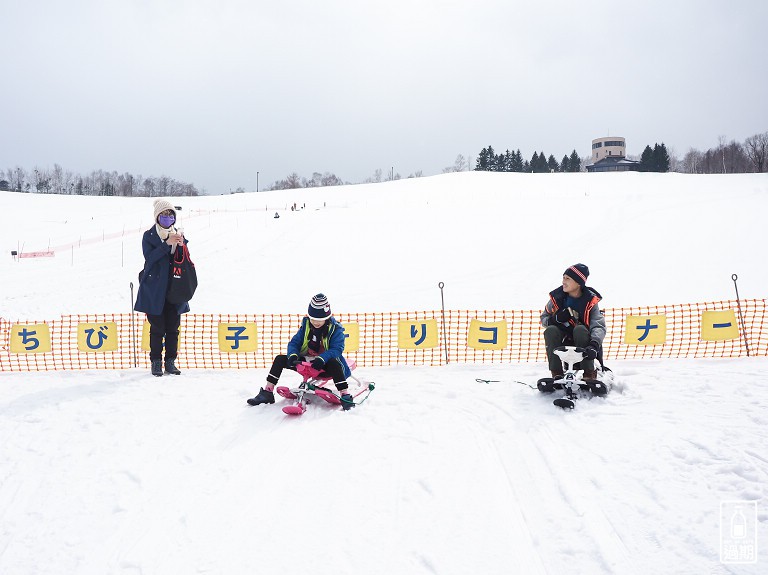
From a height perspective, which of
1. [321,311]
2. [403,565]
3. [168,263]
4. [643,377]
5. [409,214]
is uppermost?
[409,214]

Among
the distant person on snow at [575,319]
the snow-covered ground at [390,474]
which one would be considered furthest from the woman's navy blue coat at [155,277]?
the distant person on snow at [575,319]

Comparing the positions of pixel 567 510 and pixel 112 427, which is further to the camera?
pixel 112 427

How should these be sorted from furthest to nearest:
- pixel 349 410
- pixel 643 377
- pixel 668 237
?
pixel 668 237
pixel 643 377
pixel 349 410

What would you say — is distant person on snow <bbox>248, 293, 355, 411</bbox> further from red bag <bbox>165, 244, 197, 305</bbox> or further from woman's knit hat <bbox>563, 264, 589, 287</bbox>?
woman's knit hat <bbox>563, 264, 589, 287</bbox>

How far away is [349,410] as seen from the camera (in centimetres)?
550

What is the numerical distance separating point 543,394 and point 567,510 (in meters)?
2.40

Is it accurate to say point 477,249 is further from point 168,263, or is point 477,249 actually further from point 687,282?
point 168,263

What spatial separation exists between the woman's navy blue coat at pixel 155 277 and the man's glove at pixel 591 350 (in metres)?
5.54

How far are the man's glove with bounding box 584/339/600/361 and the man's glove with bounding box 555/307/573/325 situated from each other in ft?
1.52

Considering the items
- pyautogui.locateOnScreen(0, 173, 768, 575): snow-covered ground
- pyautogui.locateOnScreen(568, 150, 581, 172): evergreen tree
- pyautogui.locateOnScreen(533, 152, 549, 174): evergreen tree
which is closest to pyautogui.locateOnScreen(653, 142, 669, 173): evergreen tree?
pyautogui.locateOnScreen(568, 150, 581, 172): evergreen tree

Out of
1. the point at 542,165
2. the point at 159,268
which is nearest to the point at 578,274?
the point at 159,268

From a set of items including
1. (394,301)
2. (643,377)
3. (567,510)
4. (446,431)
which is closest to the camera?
(567,510)

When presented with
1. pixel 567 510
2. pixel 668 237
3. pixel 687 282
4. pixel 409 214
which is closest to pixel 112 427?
pixel 567 510

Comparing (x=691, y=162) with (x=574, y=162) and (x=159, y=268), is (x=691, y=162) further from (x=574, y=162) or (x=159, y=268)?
(x=159, y=268)
